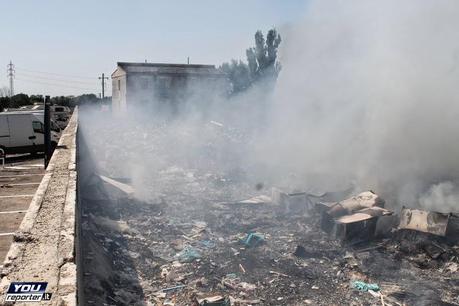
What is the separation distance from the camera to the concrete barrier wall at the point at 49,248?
252 centimetres

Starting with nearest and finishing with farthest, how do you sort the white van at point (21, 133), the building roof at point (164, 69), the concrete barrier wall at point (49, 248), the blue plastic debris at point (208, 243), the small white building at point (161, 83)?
→ the concrete barrier wall at point (49, 248) < the blue plastic debris at point (208, 243) < the white van at point (21, 133) < the small white building at point (161, 83) < the building roof at point (164, 69)

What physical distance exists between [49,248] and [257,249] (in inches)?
161

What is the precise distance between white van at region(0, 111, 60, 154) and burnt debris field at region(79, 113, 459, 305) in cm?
560

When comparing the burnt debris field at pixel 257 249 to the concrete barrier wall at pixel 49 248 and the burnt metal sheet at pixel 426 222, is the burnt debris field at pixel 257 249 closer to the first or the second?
the burnt metal sheet at pixel 426 222

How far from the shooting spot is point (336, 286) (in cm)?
538

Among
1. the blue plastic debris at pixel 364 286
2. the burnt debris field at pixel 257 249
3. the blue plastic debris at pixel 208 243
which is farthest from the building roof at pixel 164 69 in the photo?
the blue plastic debris at pixel 364 286

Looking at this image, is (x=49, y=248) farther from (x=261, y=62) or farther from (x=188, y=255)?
(x=261, y=62)

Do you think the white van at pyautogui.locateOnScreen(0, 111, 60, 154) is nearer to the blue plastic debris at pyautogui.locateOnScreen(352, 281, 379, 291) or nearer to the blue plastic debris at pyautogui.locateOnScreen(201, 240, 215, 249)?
the blue plastic debris at pyautogui.locateOnScreen(201, 240, 215, 249)

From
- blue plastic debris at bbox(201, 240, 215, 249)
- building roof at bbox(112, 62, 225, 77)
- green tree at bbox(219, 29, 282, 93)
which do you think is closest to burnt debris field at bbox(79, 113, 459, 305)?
blue plastic debris at bbox(201, 240, 215, 249)

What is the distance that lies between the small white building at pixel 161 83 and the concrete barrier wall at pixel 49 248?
24025 mm

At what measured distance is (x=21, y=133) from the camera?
45.0ft

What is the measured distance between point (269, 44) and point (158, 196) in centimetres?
1474

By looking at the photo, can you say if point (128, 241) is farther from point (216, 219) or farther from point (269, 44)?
point (269, 44)

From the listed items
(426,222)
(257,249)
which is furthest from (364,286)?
(426,222)
